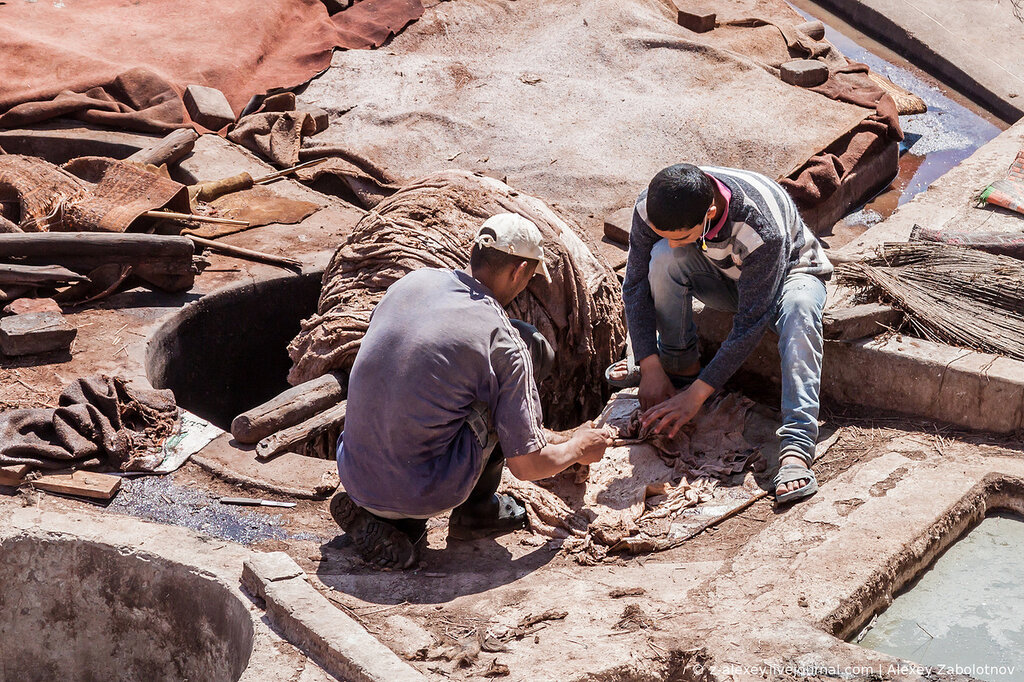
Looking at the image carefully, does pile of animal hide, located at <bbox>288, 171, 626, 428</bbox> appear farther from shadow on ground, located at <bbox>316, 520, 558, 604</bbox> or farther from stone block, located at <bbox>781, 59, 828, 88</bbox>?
stone block, located at <bbox>781, 59, 828, 88</bbox>

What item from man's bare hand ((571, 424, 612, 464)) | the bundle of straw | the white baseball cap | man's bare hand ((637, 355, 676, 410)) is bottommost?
man's bare hand ((637, 355, 676, 410))

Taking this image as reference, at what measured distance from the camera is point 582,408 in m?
5.80

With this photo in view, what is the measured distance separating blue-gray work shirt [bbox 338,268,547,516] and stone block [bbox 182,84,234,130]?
5.56 m

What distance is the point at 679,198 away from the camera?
3.99 metres

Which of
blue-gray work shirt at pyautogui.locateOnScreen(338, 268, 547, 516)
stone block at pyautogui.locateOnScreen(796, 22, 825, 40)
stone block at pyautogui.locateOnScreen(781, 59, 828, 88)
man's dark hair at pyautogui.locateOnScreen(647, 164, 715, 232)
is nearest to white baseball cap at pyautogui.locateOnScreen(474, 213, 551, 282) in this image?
blue-gray work shirt at pyautogui.locateOnScreen(338, 268, 547, 516)

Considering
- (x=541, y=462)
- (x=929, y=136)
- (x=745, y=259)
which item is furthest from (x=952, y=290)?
(x=929, y=136)

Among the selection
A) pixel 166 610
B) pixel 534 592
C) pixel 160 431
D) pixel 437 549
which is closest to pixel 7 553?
pixel 166 610

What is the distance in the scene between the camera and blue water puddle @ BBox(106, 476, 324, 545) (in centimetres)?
412

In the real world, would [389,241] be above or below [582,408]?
above

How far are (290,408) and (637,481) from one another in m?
1.74

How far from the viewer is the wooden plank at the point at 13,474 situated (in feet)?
13.9

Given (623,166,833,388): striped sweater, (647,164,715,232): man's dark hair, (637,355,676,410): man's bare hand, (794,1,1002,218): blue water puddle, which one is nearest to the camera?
(647,164,715,232): man's dark hair

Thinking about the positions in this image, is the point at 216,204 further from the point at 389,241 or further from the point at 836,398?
the point at 836,398

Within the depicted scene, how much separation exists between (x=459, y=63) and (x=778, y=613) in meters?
7.50
